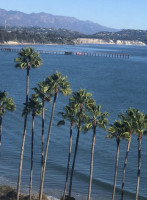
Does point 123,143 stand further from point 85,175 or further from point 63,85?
point 63,85

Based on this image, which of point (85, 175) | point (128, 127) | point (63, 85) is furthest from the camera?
point (85, 175)

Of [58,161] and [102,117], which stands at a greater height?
[102,117]

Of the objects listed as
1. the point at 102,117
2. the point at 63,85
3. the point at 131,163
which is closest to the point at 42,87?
the point at 63,85

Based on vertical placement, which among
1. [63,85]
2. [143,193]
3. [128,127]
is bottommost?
[143,193]

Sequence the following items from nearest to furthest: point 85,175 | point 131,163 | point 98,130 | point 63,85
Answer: point 63,85 < point 85,175 < point 131,163 < point 98,130

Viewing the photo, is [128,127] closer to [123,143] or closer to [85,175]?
[85,175]

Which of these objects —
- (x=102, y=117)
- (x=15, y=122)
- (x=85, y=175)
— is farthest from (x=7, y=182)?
(x=15, y=122)

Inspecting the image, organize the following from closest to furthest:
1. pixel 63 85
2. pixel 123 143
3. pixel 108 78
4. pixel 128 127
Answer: pixel 128 127, pixel 63 85, pixel 123 143, pixel 108 78

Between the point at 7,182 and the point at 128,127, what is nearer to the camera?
the point at 128,127

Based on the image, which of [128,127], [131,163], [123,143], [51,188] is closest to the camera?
[128,127]
